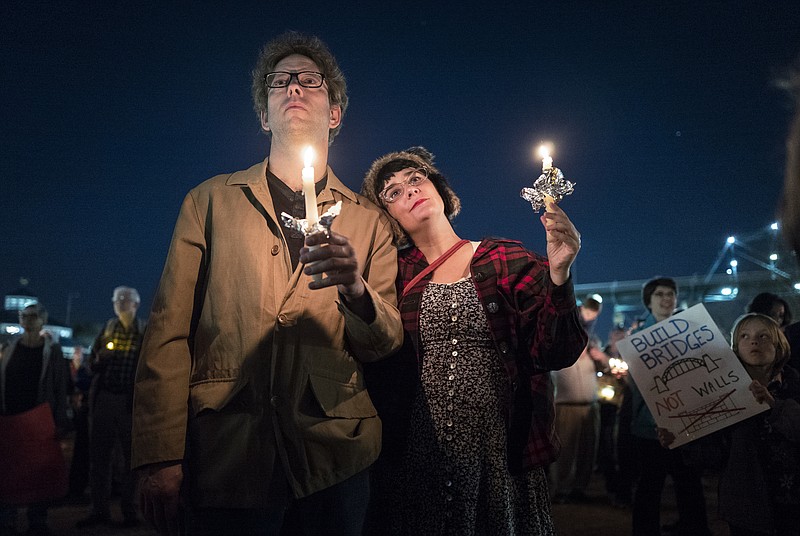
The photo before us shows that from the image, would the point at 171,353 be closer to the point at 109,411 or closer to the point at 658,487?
the point at 658,487

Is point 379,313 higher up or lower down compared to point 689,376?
higher up

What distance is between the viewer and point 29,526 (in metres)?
5.81

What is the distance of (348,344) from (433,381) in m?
0.56

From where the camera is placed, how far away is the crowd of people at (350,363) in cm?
206

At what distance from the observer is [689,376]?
391cm

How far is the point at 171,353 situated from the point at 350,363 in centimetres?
70

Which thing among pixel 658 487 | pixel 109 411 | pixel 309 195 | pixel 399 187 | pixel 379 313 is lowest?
pixel 658 487

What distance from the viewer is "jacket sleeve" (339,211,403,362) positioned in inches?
82.3

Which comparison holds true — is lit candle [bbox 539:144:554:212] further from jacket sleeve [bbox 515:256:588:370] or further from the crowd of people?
jacket sleeve [bbox 515:256:588:370]

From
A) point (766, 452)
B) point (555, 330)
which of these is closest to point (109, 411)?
point (555, 330)

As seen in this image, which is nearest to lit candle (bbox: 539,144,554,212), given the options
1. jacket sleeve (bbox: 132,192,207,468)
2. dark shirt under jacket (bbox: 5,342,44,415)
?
jacket sleeve (bbox: 132,192,207,468)

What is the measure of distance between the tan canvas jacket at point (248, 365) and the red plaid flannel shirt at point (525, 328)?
0.61 m

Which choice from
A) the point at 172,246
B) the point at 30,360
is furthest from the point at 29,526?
the point at 172,246

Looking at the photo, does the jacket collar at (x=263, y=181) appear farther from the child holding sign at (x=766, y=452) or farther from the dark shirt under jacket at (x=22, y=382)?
the dark shirt under jacket at (x=22, y=382)
